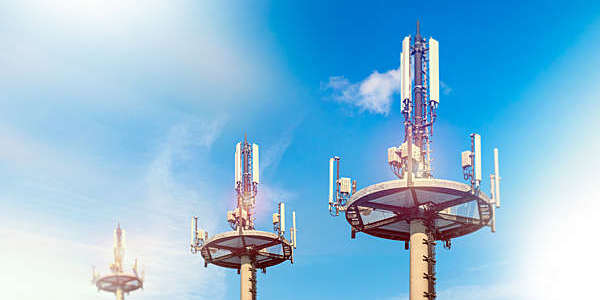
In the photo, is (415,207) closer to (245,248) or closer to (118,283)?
(245,248)

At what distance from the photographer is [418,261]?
57531 mm

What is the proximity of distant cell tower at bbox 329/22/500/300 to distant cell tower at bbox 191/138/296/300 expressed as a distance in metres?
23.5

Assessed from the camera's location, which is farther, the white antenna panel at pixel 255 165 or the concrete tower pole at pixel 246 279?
the white antenna panel at pixel 255 165

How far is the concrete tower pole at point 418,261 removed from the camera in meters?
56.7

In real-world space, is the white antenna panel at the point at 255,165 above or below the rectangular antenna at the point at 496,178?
above

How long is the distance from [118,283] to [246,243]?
67.1 m

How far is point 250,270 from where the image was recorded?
8812 centimetres

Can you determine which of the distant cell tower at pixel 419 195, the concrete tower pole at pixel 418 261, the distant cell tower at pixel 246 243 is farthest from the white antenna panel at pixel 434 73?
the distant cell tower at pixel 246 243

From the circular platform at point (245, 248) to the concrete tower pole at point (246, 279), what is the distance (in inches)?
46.4

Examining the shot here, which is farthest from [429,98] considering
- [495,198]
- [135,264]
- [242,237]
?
[135,264]

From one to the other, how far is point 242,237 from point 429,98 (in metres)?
32.0

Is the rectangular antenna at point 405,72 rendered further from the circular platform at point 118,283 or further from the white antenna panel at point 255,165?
the circular platform at point 118,283

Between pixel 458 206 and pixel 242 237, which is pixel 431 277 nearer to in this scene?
pixel 458 206

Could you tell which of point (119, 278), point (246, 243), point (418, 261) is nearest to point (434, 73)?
point (418, 261)
